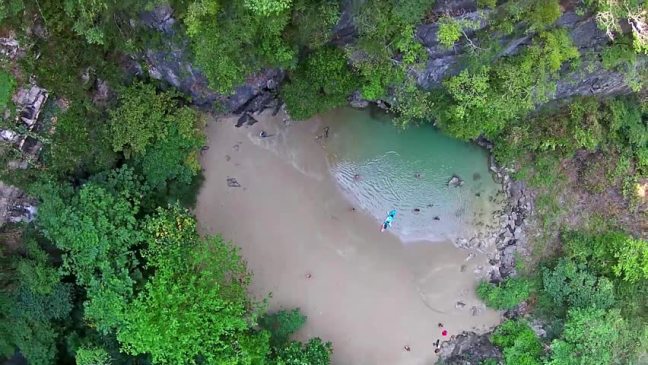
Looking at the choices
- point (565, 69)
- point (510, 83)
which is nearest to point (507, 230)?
point (565, 69)

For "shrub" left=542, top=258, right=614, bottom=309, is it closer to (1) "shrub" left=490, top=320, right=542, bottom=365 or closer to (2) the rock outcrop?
(1) "shrub" left=490, top=320, right=542, bottom=365

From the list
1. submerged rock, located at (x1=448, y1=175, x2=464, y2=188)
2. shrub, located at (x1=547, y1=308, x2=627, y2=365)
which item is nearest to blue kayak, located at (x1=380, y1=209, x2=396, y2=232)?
submerged rock, located at (x1=448, y1=175, x2=464, y2=188)

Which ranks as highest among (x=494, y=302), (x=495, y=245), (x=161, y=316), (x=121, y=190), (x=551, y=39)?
(x=551, y=39)

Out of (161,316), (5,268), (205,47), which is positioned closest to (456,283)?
(161,316)

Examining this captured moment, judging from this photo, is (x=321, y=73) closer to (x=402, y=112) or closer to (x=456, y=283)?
(x=402, y=112)

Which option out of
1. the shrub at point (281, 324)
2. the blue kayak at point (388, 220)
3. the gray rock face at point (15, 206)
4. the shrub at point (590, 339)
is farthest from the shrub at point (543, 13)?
the gray rock face at point (15, 206)

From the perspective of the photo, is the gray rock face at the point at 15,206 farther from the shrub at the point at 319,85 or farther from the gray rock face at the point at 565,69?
the gray rock face at the point at 565,69
